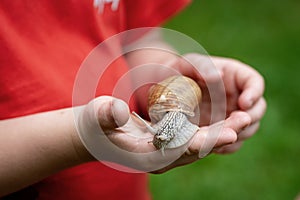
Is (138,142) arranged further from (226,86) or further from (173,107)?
(226,86)

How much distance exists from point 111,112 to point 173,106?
6.8 inches

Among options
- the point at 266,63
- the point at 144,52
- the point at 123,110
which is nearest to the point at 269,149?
the point at 266,63

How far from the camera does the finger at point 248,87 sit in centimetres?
72

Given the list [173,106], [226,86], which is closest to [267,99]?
[226,86]

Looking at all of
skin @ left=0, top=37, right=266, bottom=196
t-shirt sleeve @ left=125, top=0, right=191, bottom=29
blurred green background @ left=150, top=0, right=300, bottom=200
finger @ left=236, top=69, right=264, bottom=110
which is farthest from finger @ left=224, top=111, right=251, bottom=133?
blurred green background @ left=150, top=0, right=300, bottom=200

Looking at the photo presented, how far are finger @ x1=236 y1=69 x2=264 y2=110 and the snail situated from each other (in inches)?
2.9

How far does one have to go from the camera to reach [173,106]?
0.65 meters

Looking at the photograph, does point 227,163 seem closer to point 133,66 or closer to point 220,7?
point 133,66

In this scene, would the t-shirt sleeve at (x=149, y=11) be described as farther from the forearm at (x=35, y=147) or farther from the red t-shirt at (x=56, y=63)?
the forearm at (x=35, y=147)

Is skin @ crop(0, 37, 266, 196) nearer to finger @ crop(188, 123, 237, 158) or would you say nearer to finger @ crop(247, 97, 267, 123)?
finger @ crop(188, 123, 237, 158)

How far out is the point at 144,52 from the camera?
0.80 m

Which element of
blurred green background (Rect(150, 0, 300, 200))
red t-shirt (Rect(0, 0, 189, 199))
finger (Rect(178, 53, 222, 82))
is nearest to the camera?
red t-shirt (Rect(0, 0, 189, 199))

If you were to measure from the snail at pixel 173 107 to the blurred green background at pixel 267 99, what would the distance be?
67cm

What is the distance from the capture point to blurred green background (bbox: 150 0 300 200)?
132 centimetres
